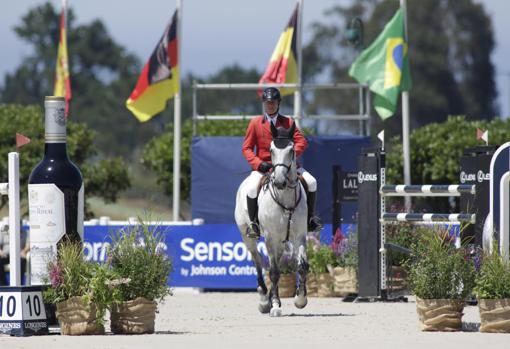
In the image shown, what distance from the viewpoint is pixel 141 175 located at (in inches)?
3056

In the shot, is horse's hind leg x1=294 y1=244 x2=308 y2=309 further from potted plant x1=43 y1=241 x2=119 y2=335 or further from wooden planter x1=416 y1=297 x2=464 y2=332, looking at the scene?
potted plant x1=43 y1=241 x2=119 y2=335

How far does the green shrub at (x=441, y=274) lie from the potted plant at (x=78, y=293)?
2.84 m

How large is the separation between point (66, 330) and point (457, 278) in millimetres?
3684

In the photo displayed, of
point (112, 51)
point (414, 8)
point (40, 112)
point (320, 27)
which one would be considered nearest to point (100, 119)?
point (112, 51)

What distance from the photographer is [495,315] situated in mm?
12641

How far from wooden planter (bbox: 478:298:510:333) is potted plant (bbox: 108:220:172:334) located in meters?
2.97

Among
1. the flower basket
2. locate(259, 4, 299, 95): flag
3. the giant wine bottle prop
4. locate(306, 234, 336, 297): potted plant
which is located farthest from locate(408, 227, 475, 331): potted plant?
locate(259, 4, 299, 95): flag

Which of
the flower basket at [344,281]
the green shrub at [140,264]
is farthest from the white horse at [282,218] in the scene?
the flower basket at [344,281]

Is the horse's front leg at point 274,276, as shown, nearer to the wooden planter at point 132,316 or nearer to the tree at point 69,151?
the wooden planter at point 132,316

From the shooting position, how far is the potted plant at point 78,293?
12812 millimetres

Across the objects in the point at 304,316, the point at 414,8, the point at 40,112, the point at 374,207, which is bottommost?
the point at 304,316

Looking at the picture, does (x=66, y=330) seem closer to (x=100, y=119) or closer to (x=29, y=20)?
(x=100, y=119)

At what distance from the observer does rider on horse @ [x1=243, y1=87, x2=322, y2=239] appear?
53.2ft

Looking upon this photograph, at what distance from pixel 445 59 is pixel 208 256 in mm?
64135
